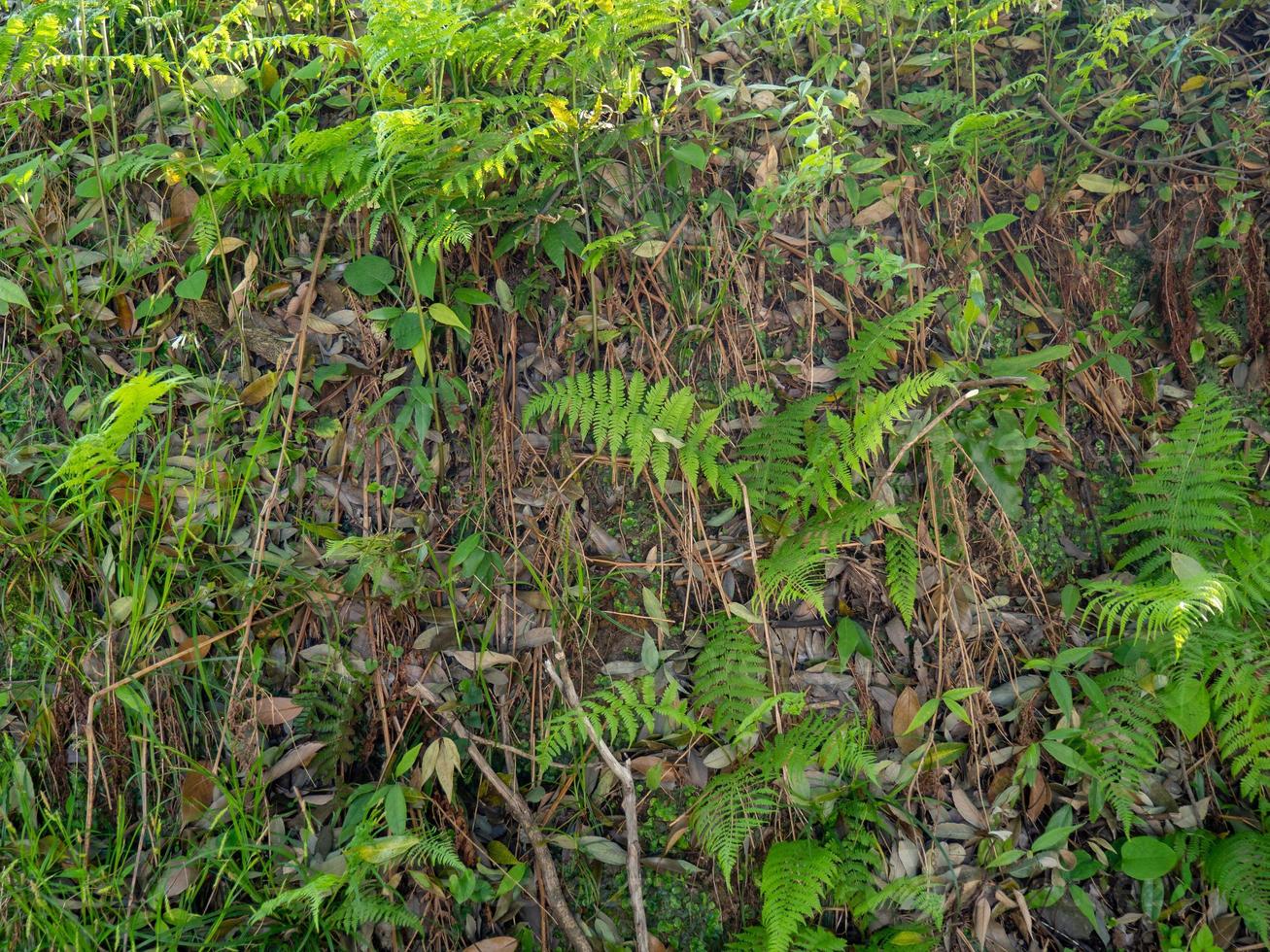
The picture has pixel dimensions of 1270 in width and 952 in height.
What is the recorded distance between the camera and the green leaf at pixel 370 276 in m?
2.60

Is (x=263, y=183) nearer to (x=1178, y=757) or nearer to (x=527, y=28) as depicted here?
(x=527, y=28)

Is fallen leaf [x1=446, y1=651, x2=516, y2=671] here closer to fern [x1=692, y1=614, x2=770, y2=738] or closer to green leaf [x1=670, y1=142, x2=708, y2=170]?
fern [x1=692, y1=614, x2=770, y2=738]

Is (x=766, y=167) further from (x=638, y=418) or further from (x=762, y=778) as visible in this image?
(x=762, y=778)

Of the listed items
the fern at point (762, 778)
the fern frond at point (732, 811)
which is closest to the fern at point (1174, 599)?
the fern at point (762, 778)

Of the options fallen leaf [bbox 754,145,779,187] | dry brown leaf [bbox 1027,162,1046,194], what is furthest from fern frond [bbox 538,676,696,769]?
dry brown leaf [bbox 1027,162,1046,194]

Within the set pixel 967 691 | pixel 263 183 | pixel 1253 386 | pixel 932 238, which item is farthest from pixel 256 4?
pixel 1253 386

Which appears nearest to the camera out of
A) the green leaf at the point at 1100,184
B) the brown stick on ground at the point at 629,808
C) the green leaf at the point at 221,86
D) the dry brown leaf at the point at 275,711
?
the brown stick on ground at the point at 629,808

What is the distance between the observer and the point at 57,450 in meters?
2.54

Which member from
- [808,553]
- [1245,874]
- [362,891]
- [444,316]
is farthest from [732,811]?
[444,316]

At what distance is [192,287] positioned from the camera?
264 centimetres

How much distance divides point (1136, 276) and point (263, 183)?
107 inches

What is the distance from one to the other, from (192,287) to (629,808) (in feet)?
6.21

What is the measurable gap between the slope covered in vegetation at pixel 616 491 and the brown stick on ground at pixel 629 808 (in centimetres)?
1

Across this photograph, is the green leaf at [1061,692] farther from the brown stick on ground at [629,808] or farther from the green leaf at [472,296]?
the green leaf at [472,296]
